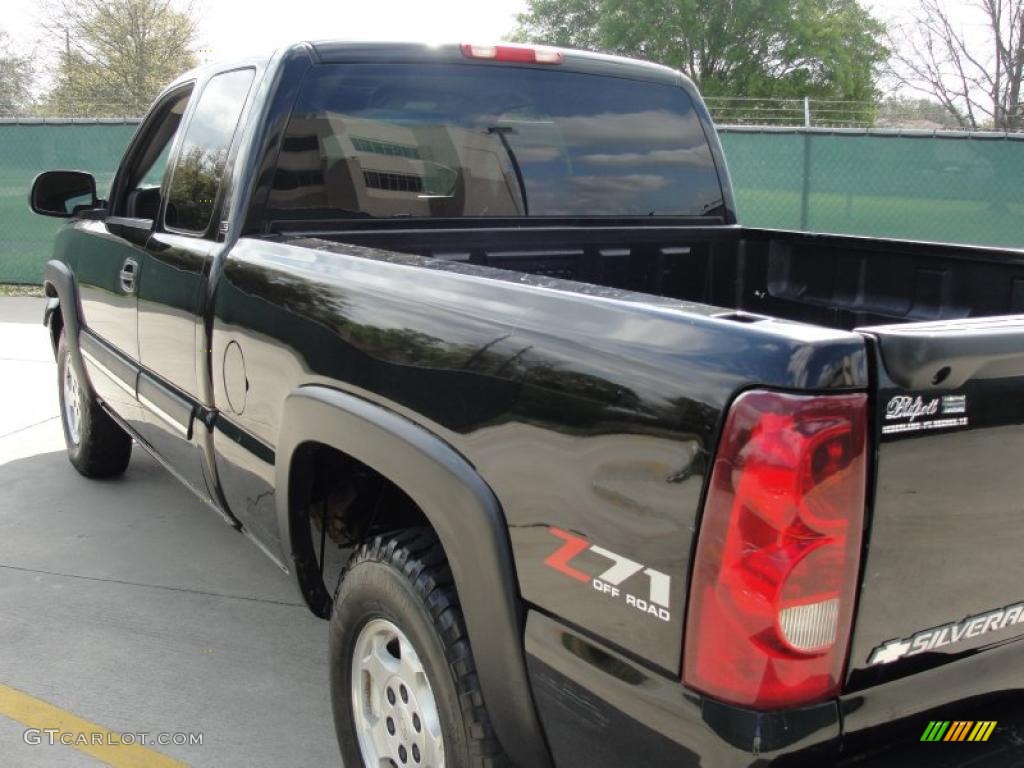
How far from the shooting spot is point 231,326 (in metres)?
2.98

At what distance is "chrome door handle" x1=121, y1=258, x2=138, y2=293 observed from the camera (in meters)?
3.88

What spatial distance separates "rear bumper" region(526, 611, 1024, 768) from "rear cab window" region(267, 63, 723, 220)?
1871mm

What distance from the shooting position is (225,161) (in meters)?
3.29

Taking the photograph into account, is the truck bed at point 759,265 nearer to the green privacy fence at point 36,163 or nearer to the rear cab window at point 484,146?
the rear cab window at point 484,146

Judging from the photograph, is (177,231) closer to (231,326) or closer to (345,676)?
(231,326)

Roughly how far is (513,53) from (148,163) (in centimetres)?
196

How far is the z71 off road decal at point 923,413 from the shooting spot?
1501 millimetres

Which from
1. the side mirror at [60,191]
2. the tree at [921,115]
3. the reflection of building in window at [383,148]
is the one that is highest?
the tree at [921,115]

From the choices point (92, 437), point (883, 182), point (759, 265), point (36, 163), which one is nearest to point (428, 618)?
point (759, 265)

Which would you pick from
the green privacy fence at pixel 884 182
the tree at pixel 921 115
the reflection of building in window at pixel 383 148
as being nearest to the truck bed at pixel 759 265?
the reflection of building in window at pixel 383 148

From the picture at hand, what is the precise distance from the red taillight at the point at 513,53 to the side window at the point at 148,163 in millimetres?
1467

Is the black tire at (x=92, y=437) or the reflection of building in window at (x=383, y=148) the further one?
the black tire at (x=92, y=437)

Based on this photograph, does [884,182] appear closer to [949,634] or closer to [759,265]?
[759,265]

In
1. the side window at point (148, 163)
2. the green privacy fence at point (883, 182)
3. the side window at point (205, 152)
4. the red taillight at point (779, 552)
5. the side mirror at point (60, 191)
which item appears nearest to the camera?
the red taillight at point (779, 552)
